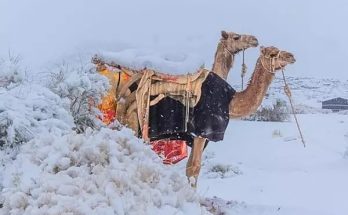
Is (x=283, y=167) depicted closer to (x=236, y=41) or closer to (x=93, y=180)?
(x=236, y=41)

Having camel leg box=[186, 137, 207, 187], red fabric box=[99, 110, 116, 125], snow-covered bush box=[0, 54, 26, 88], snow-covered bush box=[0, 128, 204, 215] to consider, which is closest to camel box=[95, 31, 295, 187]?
camel leg box=[186, 137, 207, 187]

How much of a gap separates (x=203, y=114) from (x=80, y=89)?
137 cm

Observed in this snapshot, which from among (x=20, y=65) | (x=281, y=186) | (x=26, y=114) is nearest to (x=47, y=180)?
(x=26, y=114)

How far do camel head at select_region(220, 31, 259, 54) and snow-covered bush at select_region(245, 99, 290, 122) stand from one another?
22.7 ft

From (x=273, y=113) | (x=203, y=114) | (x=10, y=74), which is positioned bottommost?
(x=273, y=113)

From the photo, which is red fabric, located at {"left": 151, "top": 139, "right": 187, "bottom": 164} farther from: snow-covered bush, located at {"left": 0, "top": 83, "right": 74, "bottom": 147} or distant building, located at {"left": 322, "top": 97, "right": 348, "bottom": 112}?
distant building, located at {"left": 322, "top": 97, "right": 348, "bottom": 112}

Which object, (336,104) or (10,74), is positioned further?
(336,104)

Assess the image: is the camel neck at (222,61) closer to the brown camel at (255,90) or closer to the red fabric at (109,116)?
the brown camel at (255,90)

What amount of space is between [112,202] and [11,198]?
449mm

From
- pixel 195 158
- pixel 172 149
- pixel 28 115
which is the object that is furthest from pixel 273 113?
pixel 28 115

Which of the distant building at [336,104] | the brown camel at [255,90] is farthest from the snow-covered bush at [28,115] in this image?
the distant building at [336,104]

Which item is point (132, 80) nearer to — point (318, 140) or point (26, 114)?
point (26, 114)

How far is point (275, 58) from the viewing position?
6.16m

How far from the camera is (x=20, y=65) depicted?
4.76 m
